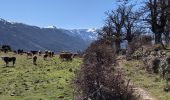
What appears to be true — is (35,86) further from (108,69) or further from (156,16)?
(156,16)

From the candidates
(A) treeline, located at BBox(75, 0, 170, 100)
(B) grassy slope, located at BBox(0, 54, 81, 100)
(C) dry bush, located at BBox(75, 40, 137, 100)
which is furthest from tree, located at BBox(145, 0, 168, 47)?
(C) dry bush, located at BBox(75, 40, 137, 100)

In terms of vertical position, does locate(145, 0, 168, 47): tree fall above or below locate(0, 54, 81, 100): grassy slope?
above

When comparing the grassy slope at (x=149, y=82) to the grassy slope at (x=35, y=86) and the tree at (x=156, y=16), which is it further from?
the tree at (x=156, y=16)

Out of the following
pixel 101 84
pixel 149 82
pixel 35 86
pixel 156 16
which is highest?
pixel 156 16

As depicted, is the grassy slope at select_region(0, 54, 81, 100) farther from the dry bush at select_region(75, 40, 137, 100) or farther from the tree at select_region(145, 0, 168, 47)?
the tree at select_region(145, 0, 168, 47)

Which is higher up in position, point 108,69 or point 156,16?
point 156,16

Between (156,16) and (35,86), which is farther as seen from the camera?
(156,16)

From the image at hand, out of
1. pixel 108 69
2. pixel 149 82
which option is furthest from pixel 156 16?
pixel 108 69

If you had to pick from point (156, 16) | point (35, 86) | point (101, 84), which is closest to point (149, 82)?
point (35, 86)

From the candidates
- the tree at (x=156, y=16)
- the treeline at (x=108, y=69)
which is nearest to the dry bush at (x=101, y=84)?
the treeline at (x=108, y=69)

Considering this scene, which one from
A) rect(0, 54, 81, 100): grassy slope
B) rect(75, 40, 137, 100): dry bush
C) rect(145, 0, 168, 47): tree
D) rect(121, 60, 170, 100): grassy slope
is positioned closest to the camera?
rect(75, 40, 137, 100): dry bush

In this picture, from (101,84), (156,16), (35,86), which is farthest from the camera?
(156,16)

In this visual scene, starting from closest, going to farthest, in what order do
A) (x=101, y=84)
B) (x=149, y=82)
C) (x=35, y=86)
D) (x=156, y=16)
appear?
(x=101, y=84), (x=149, y=82), (x=35, y=86), (x=156, y=16)

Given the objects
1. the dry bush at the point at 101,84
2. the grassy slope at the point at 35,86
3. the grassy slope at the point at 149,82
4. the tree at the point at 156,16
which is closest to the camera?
the dry bush at the point at 101,84
